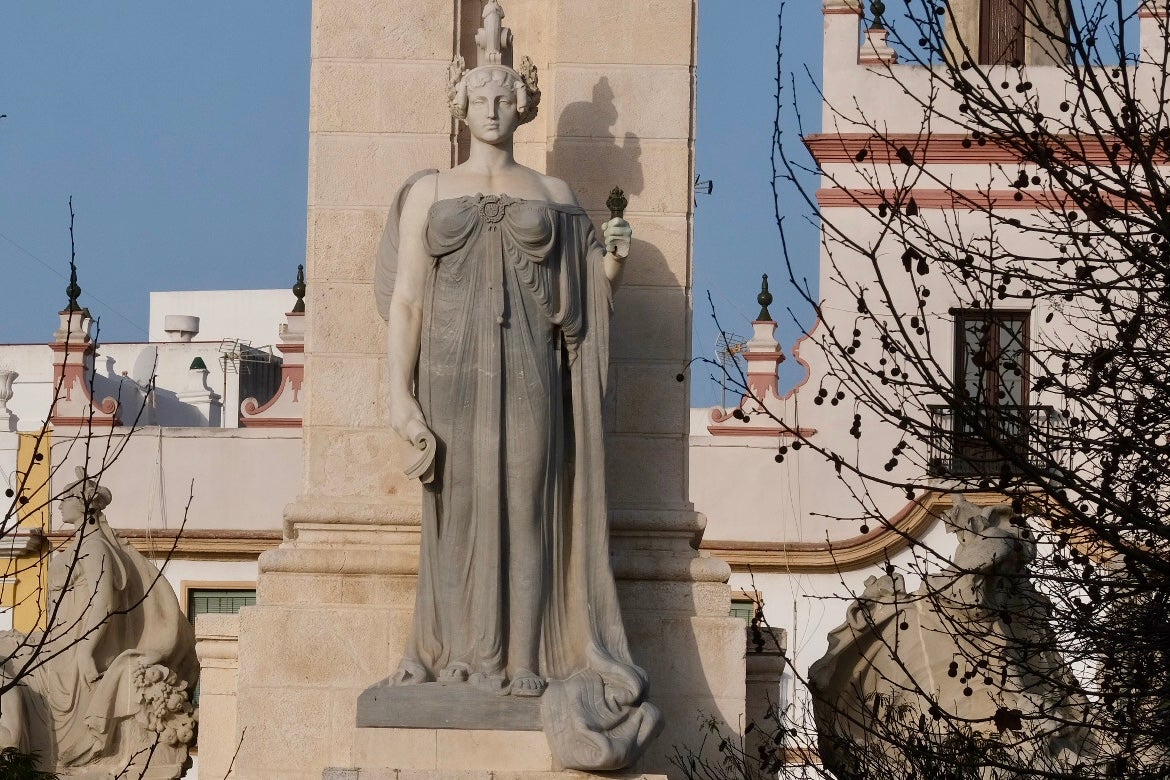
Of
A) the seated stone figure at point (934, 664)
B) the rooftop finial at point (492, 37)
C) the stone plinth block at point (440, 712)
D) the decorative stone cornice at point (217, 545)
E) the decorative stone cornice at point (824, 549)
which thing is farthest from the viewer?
the decorative stone cornice at point (217, 545)

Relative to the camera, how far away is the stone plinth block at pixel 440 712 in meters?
11.9

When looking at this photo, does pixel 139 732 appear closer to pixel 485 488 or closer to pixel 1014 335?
pixel 485 488

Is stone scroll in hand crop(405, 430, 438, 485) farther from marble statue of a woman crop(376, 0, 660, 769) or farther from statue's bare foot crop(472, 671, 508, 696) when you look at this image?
statue's bare foot crop(472, 671, 508, 696)

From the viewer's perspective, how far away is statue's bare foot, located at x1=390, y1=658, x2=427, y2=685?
475 inches

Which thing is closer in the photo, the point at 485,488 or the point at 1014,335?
the point at 1014,335

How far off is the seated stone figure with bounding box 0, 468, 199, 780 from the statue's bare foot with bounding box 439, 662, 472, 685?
2.24 m

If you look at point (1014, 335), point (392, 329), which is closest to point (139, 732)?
point (392, 329)

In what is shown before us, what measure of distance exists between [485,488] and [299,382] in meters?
23.0

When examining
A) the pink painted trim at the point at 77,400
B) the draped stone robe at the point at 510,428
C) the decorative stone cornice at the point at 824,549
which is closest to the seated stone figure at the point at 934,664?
the draped stone robe at the point at 510,428

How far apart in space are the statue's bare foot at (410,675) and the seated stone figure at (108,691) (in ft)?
6.90

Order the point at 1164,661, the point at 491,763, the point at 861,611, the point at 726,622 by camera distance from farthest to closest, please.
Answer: the point at 861,611
the point at 726,622
the point at 491,763
the point at 1164,661

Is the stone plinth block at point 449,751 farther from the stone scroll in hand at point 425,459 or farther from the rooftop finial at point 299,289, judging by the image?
the rooftop finial at point 299,289

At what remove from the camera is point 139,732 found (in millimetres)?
14055

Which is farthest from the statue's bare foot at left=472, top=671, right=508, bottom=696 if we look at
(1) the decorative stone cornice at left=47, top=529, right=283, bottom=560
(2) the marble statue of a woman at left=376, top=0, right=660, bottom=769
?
(1) the decorative stone cornice at left=47, top=529, right=283, bottom=560
